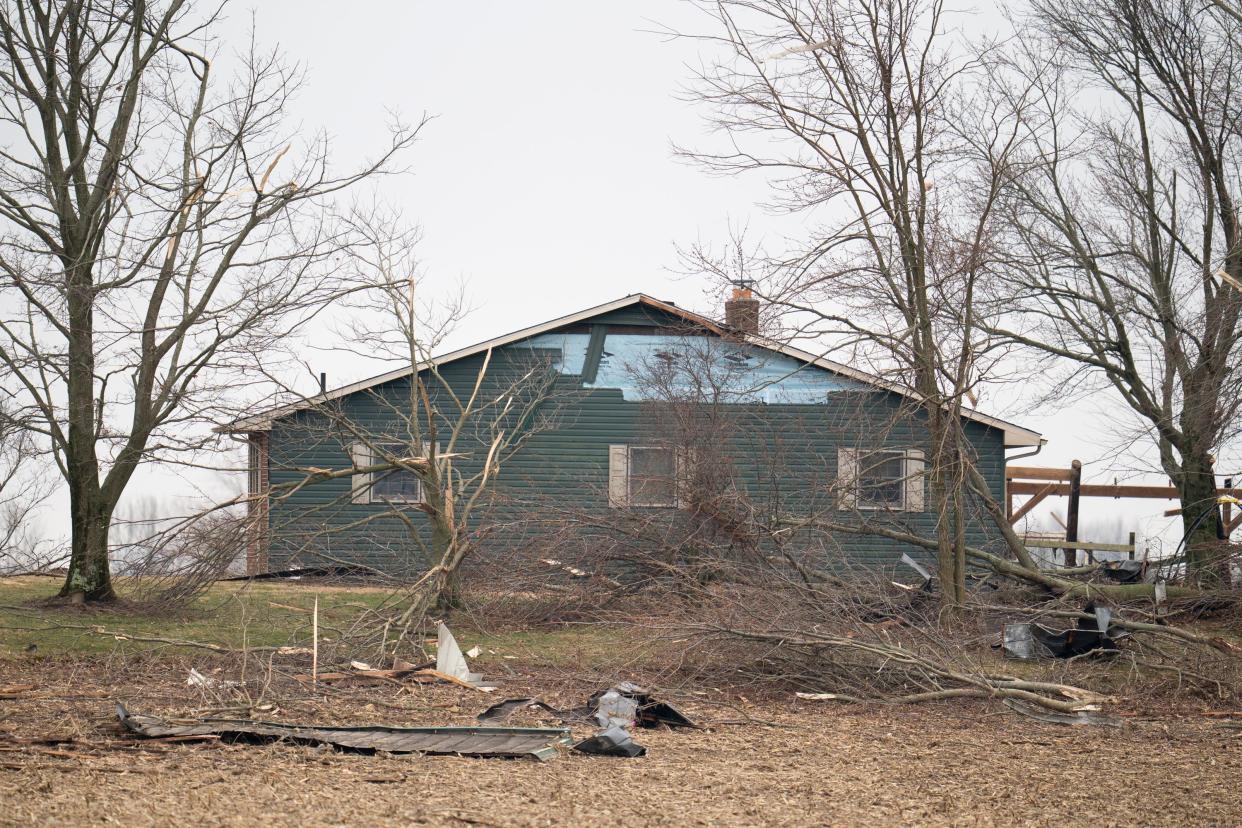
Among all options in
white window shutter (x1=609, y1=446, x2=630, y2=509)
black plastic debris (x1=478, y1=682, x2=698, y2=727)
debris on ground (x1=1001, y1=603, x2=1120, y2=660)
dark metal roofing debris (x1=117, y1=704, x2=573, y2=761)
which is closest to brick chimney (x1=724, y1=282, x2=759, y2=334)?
debris on ground (x1=1001, y1=603, x2=1120, y2=660)

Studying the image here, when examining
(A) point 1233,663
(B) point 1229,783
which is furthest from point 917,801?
(A) point 1233,663

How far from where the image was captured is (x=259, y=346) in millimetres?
14852

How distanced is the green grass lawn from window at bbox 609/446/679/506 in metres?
2.07

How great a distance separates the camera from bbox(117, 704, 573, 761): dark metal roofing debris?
693cm

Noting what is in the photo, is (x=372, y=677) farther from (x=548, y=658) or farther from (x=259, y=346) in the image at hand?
(x=259, y=346)

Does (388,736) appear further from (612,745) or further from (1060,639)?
(1060,639)

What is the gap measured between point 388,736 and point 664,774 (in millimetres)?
1643

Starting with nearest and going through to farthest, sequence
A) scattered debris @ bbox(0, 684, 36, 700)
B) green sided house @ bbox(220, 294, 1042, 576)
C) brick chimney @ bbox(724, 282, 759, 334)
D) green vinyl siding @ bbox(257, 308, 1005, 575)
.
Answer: scattered debris @ bbox(0, 684, 36, 700) → brick chimney @ bbox(724, 282, 759, 334) → green sided house @ bbox(220, 294, 1042, 576) → green vinyl siding @ bbox(257, 308, 1005, 575)

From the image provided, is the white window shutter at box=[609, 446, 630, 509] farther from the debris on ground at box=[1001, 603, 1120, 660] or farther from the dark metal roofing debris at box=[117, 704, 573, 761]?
the dark metal roofing debris at box=[117, 704, 573, 761]

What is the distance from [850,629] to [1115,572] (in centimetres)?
743

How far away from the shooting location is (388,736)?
7.11 metres

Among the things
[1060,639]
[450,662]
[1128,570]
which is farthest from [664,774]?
[1128,570]

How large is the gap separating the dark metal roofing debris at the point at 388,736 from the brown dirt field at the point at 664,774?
5.5 inches

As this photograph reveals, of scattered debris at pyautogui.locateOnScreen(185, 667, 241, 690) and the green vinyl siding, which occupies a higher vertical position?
the green vinyl siding
